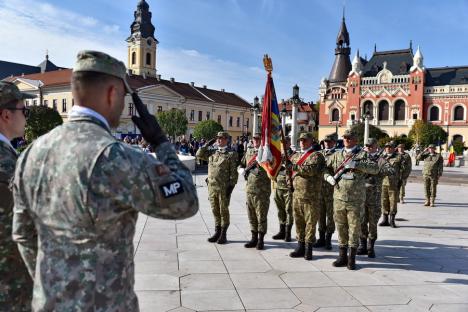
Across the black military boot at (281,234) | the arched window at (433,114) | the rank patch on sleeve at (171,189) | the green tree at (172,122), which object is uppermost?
the arched window at (433,114)

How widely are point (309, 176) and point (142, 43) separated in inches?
2937

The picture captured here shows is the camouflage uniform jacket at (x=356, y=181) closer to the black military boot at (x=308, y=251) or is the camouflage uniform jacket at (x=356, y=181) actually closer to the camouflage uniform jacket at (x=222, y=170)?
the black military boot at (x=308, y=251)

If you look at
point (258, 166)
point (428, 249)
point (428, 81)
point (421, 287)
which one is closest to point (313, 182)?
point (258, 166)

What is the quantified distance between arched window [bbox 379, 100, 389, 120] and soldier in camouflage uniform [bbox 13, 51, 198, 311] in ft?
249

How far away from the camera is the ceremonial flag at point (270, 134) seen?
7.33m

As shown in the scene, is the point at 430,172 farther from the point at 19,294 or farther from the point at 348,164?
the point at 19,294

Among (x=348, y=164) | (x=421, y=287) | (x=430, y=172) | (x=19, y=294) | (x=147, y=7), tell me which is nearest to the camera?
(x=19, y=294)

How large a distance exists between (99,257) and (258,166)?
5998 millimetres

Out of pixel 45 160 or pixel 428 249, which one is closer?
pixel 45 160

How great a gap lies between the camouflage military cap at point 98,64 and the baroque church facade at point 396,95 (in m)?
70.5

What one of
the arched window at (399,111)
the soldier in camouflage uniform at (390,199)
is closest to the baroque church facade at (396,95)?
the arched window at (399,111)

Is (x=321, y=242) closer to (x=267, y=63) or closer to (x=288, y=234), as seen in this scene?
(x=288, y=234)

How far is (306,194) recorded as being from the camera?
6828 millimetres

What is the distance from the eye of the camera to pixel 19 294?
2.70m
